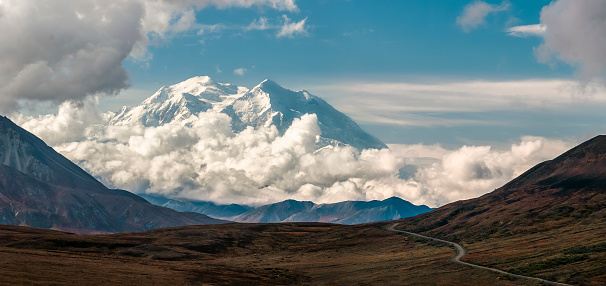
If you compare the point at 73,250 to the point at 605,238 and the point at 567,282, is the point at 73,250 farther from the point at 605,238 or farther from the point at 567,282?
the point at 605,238

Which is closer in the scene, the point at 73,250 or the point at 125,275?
the point at 125,275

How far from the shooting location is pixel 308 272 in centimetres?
14862

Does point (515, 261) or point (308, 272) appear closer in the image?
point (515, 261)

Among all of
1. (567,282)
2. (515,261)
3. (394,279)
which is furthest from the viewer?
(515,261)

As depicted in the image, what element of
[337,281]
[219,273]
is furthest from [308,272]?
[219,273]

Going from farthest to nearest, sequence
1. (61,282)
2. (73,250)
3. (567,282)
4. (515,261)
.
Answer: (73,250) < (515,261) < (567,282) < (61,282)

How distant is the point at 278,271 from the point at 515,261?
6071 cm

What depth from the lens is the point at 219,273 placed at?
128 meters

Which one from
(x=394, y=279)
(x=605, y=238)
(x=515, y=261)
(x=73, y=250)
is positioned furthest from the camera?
(x=73, y=250)

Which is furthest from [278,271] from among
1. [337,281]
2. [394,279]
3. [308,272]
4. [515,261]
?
[515,261]

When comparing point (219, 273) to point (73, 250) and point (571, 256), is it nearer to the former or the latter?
point (73, 250)

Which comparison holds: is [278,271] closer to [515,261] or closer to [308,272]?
[308,272]

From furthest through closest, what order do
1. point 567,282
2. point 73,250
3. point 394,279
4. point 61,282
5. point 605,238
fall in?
point 73,250 → point 605,238 → point 394,279 → point 567,282 → point 61,282

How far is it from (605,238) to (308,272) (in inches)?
3183
